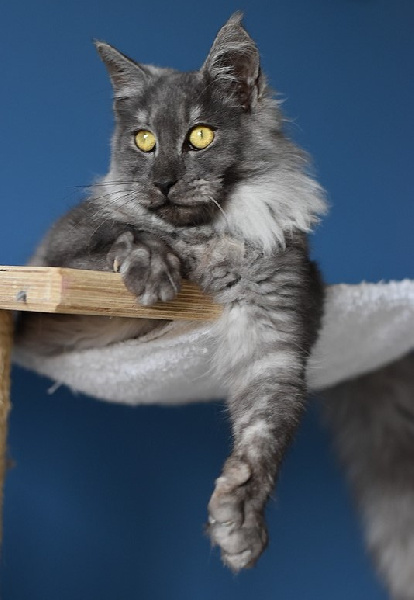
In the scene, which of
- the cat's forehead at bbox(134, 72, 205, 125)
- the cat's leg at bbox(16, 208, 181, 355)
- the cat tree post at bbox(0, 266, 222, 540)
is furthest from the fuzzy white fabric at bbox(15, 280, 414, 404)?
the cat's forehead at bbox(134, 72, 205, 125)

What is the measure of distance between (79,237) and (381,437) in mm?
821

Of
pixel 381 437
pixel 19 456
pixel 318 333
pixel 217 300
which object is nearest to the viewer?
pixel 217 300

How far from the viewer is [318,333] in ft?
5.66

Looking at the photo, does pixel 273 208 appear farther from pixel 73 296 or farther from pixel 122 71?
pixel 73 296

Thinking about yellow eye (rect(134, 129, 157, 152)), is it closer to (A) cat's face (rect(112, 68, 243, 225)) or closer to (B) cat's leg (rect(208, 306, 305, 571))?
(A) cat's face (rect(112, 68, 243, 225))

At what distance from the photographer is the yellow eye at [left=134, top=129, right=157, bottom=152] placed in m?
1.59

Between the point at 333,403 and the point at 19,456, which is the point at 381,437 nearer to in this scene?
the point at 333,403

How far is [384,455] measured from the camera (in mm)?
1897

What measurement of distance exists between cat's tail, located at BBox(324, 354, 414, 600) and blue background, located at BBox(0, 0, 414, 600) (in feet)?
0.42

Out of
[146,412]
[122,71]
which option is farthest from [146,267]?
[146,412]

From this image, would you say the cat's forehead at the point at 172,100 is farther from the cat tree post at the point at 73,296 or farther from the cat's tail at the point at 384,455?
the cat's tail at the point at 384,455

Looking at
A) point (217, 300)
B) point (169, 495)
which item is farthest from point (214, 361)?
point (169, 495)

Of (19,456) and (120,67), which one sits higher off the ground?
(120,67)

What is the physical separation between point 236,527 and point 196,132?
28.0 inches
